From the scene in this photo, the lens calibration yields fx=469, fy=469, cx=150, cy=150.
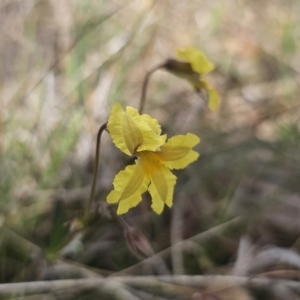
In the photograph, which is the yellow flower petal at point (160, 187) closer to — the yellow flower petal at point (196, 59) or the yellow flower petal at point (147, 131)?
the yellow flower petal at point (147, 131)

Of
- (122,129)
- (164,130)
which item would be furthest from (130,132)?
(164,130)

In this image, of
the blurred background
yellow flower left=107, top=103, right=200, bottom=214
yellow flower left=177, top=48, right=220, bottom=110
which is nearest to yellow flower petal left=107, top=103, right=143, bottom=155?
yellow flower left=107, top=103, right=200, bottom=214

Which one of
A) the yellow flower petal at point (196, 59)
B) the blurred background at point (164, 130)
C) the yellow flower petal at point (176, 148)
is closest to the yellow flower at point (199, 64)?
the yellow flower petal at point (196, 59)

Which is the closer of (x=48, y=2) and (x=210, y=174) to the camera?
(x=210, y=174)

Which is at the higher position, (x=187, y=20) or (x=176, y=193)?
(x=187, y=20)

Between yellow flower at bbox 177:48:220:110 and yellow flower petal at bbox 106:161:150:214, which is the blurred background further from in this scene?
yellow flower at bbox 177:48:220:110

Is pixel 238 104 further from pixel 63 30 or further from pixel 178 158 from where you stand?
pixel 178 158

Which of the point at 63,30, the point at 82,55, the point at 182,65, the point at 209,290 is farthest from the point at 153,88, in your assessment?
the point at 209,290
